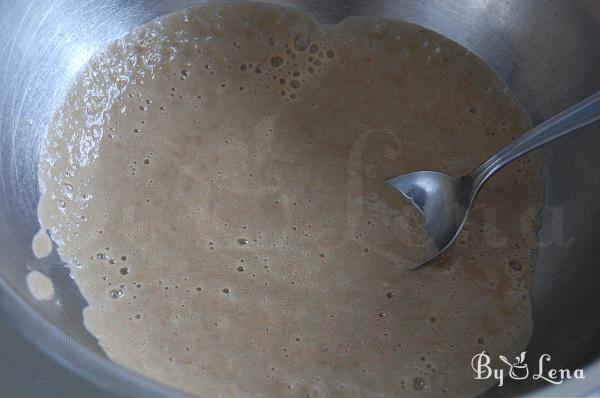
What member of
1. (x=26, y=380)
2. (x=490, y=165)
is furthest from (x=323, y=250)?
(x=26, y=380)

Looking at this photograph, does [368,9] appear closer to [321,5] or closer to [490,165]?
[321,5]

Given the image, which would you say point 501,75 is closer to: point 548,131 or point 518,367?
point 548,131

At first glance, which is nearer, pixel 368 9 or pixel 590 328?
pixel 590 328

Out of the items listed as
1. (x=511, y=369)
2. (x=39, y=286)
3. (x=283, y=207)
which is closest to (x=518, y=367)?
(x=511, y=369)

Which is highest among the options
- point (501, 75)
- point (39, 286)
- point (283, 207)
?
point (501, 75)

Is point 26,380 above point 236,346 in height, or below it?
below

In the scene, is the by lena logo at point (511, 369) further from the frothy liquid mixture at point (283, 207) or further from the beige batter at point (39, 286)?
the beige batter at point (39, 286)

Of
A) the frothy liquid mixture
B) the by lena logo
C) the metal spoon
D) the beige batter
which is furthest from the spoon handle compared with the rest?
the beige batter
